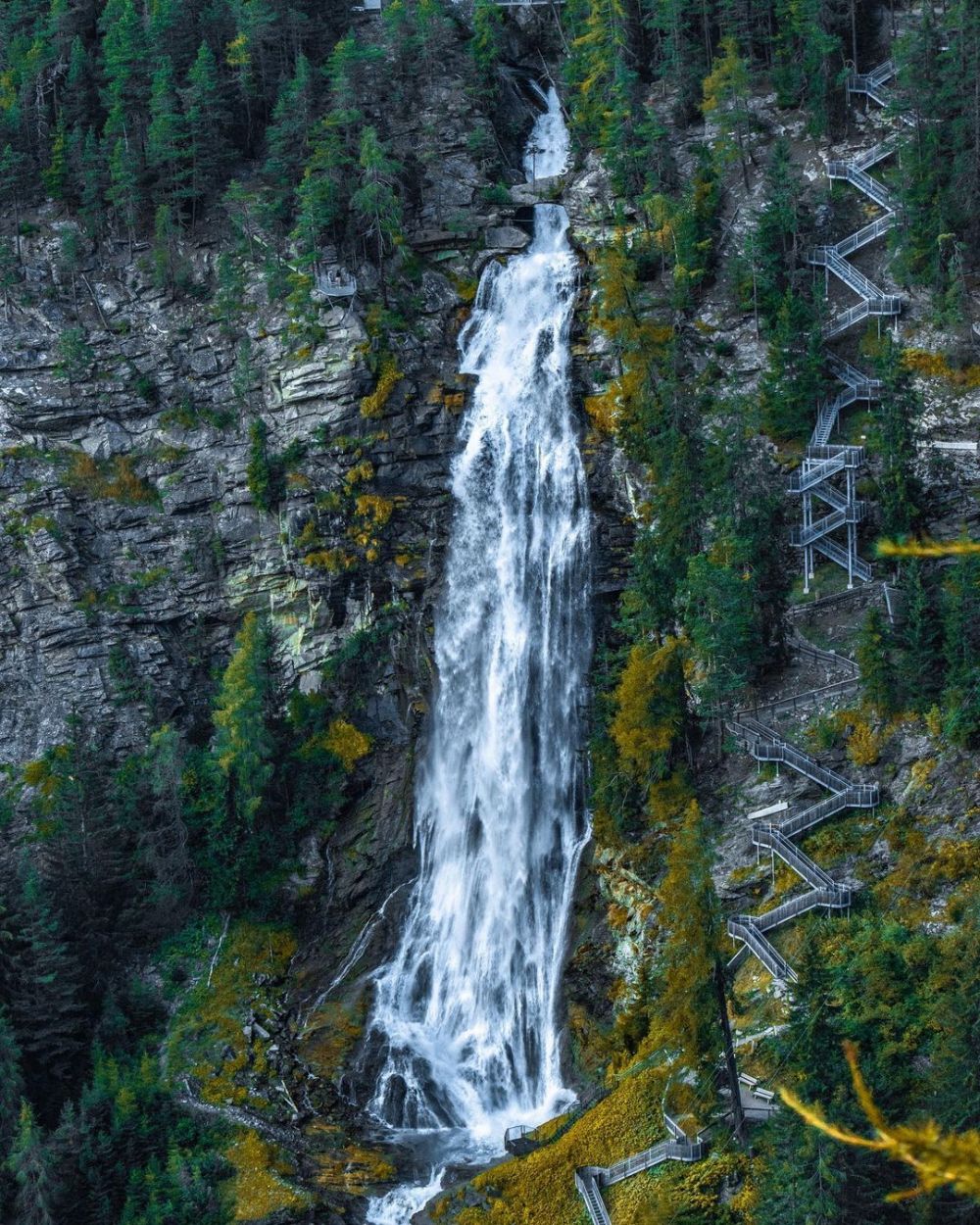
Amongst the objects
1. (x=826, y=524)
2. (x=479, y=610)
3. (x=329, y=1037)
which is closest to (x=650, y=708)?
(x=826, y=524)

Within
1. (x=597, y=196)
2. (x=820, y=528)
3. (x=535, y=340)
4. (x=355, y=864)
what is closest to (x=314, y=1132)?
(x=355, y=864)

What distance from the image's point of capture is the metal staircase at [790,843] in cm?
4184

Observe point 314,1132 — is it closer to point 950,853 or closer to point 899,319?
point 950,853

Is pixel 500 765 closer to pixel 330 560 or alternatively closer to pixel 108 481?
pixel 330 560

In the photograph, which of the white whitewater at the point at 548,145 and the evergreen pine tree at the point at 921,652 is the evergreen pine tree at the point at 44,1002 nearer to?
the evergreen pine tree at the point at 921,652

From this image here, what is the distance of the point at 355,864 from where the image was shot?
179 feet

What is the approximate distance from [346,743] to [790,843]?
1890cm

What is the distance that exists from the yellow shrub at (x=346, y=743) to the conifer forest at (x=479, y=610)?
0.12 meters

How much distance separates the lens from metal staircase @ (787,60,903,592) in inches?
2000

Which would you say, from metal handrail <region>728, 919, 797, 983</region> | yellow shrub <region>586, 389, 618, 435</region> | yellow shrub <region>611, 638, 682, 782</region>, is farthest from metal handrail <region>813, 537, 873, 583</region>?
metal handrail <region>728, 919, 797, 983</region>

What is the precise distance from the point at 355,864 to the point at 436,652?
864 cm

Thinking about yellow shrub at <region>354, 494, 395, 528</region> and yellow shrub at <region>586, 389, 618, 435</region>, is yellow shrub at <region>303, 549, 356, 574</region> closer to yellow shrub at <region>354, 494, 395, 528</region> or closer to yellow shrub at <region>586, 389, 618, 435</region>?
yellow shrub at <region>354, 494, 395, 528</region>

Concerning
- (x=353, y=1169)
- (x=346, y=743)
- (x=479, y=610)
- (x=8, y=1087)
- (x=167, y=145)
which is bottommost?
(x=353, y=1169)

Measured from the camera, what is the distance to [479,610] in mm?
56344
